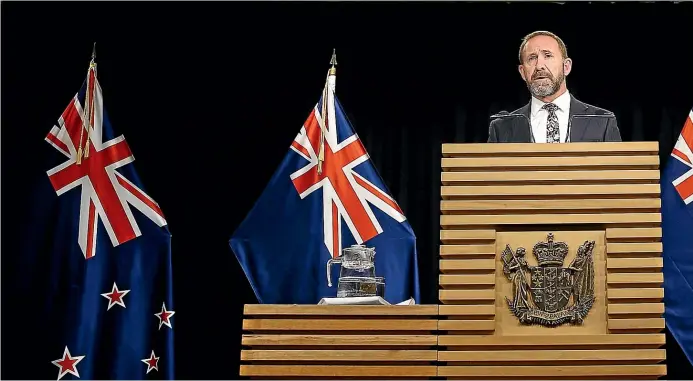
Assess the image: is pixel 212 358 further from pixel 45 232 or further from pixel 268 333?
pixel 268 333

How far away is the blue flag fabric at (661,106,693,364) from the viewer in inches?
238

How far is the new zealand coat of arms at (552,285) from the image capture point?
4.13 metres

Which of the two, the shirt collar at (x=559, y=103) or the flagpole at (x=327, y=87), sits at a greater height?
the flagpole at (x=327, y=87)

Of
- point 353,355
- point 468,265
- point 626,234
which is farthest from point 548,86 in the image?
point 353,355

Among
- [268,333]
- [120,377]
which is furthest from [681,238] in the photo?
[120,377]

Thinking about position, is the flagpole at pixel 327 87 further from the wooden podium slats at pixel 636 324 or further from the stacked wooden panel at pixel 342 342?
the wooden podium slats at pixel 636 324

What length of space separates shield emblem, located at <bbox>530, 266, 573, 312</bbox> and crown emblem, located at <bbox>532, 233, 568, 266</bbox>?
0.09 feet

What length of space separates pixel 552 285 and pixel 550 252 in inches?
5.0

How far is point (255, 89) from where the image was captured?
688cm

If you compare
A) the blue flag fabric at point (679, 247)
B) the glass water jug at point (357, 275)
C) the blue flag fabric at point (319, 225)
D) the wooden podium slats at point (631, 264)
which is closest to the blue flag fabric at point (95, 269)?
the blue flag fabric at point (319, 225)

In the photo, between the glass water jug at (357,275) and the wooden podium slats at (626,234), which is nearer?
the wooden podium slats at (626,234)

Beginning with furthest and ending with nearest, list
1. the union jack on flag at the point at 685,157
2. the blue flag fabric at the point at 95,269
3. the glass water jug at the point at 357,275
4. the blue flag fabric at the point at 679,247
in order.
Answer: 1. the blue flag fabric at the point at 95,269
2. the union jack on flag at the point at 685,157
3. the blue flag fabric at the point at 679,247
4. the glass water jug at the point at 357,275

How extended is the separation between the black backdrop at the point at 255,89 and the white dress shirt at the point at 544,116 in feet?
3.89

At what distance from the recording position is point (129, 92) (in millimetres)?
6938
